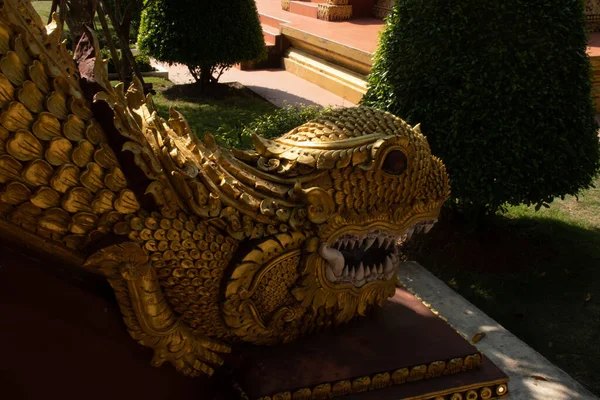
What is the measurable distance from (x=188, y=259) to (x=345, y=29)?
939 cm

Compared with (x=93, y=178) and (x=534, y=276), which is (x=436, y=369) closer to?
(x=93, y=178)

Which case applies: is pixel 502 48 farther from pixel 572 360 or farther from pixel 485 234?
pixel 572 360

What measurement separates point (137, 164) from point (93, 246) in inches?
10.4

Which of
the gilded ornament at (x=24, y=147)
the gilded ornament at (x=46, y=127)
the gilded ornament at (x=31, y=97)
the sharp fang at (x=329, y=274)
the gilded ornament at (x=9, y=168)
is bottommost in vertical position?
the sharp fang at (x=329, y=274)

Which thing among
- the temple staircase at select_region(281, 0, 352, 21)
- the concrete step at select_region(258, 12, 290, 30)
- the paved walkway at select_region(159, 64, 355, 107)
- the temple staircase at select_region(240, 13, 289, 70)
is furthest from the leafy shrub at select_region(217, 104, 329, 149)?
the concrete step at select_region(258, 12, 290, 30)

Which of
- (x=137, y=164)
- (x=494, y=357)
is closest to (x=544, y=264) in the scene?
(x=494, y=357)

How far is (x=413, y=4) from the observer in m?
4.12

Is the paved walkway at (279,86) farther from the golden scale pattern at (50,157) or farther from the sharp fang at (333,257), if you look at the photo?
the golden scale pattern at (50,157)

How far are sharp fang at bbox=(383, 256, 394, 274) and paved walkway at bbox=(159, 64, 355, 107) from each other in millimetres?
6285

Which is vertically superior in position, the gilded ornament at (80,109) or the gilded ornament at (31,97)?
the gilded ornament at (31,97)

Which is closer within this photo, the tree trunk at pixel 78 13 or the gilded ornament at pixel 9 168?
the gilded ornament at pixel 9 168

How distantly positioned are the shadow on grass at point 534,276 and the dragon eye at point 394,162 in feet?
5.97

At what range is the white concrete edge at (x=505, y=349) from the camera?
292cm

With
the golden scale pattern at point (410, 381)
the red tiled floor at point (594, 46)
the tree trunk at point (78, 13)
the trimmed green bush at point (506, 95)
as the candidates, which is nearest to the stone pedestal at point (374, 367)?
the golden scale pattern at point (410, 381)
